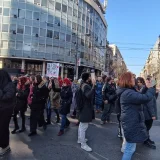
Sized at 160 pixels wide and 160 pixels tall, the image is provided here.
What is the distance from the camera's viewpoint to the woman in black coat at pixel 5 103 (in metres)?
4.41

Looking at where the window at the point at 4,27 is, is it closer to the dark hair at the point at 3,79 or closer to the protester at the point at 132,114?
the dark hair at the point at 3,79

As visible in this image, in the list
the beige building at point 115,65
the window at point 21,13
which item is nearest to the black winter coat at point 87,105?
the window at point 21,13

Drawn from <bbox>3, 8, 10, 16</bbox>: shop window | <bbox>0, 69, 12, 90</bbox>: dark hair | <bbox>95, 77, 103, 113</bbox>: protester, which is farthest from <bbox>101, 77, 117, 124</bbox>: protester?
<bbox>3, 8, 10, 16</bbox>: shop window

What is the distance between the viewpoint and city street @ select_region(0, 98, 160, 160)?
463 centimetres

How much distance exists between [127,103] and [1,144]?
289cm

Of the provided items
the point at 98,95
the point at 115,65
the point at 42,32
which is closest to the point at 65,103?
the point at 98,95

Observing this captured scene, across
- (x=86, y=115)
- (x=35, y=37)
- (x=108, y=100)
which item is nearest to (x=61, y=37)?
(x=35, y=37)

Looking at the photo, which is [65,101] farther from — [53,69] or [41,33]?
[41,33]

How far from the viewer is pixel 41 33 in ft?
124

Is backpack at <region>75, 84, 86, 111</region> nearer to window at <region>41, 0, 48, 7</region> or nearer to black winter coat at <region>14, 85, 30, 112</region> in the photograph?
black winter coat at <region>14, 85, 30, 112</region>

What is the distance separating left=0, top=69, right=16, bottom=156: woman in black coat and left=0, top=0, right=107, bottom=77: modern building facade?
95.9 ft

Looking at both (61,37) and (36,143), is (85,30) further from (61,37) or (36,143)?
(36,143)

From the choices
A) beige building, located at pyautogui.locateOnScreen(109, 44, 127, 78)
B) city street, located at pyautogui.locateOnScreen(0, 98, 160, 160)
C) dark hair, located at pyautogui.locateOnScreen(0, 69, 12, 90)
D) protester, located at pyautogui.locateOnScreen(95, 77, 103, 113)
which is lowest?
city street, located at pyautogui.locateOnScreen(0, 98, 160, 160)

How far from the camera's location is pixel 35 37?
122ft
